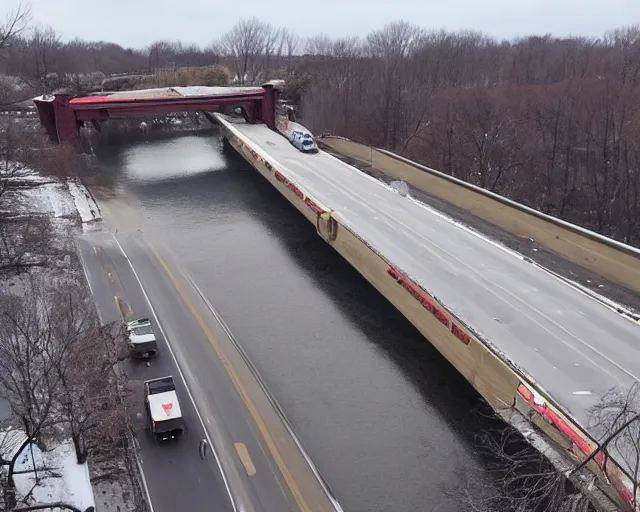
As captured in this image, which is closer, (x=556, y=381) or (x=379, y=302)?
(x=556, y=381)

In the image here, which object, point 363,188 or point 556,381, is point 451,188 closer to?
point 363,188

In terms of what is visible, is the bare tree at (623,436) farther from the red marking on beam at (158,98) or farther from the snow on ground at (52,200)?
the red marking on beam at (158,98)

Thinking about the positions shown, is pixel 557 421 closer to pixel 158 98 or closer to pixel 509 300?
pixel 509 300

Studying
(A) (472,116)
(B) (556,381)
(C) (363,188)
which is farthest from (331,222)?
(A) (472,116)

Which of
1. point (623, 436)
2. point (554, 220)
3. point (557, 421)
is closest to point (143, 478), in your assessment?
point (557, 421)

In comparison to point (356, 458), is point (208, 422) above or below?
above

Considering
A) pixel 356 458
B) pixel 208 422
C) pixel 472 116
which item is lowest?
pixel 356 458
